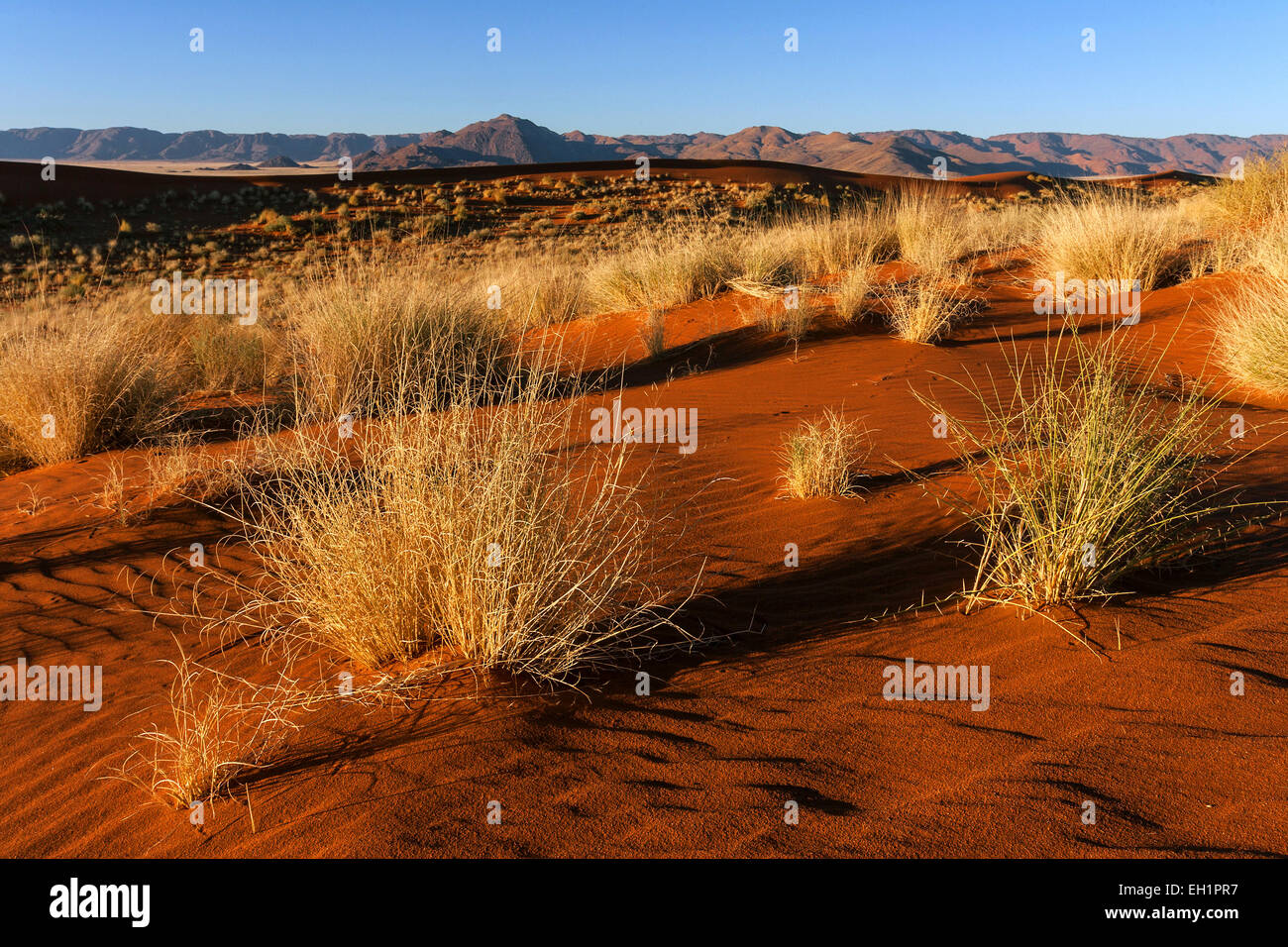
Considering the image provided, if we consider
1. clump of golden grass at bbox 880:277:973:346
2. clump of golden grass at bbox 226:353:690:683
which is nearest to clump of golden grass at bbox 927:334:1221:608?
clump of golden grass at bbox 226:353:690:683

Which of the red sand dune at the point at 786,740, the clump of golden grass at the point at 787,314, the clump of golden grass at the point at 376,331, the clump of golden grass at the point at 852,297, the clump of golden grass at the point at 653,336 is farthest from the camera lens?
the clump of golden grass at the point at 852,297

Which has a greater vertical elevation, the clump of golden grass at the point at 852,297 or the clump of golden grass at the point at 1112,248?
the clump of golden grass at the point at 1112,248

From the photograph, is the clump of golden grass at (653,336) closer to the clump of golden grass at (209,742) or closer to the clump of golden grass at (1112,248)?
the clump of golden grass at (1112,248)

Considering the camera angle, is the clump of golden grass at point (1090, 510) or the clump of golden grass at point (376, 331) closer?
the clump of golden grass at point (1090, 510)

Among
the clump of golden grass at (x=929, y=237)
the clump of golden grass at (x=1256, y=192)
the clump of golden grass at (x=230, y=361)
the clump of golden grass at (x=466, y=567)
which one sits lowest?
the clump of golden grass at (x=466, y=567)

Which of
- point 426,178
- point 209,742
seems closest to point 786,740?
point 209,742

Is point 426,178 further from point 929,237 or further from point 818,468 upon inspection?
point 818,468

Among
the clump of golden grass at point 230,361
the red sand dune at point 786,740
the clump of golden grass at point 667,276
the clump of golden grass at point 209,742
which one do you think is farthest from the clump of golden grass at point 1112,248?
the clump of golden grass at point 209,742

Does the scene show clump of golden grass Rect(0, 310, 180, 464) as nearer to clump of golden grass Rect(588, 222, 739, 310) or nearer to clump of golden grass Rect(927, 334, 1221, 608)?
clump of golden grass Rect(927, 334, 1221, 608)
